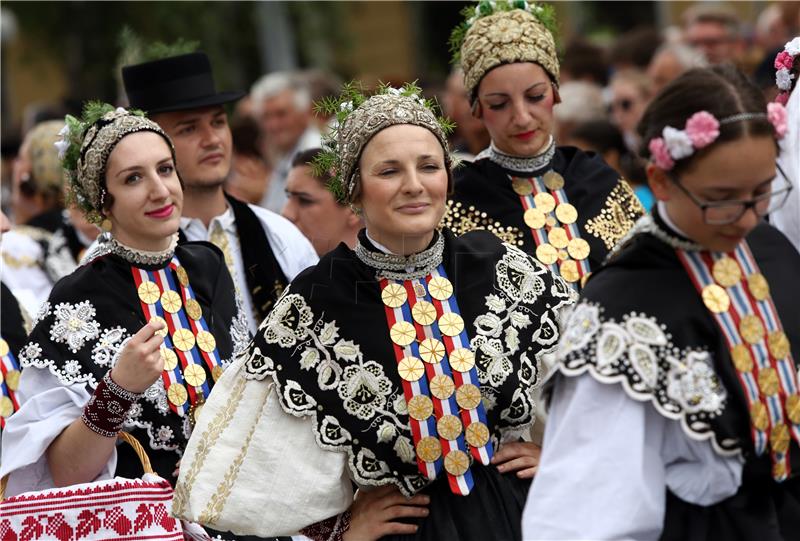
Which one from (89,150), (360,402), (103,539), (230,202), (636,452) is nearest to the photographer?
(636,452)

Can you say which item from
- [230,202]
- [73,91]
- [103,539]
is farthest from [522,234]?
[73,91]

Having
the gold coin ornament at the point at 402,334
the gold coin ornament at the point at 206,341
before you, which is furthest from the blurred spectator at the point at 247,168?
the gold coin ornament at the point at 402,334

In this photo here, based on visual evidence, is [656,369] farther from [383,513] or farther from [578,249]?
[578,249]

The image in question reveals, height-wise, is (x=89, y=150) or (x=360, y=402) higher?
(x=89, y=150)

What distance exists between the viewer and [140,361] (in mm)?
4137

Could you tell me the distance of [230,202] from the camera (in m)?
5.65

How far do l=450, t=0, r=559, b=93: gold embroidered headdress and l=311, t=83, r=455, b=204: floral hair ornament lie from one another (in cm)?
88

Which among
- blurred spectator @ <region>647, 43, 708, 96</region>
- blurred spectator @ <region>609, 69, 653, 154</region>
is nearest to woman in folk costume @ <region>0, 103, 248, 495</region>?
blurred spectator @ <region>609, 69, 653, 154</region>

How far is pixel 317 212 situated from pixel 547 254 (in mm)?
1335

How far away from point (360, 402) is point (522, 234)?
1352 millimetres

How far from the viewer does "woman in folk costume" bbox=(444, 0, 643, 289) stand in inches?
188

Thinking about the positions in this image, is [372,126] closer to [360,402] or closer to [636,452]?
Answer: [360,402]

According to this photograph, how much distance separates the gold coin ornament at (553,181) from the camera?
491cm

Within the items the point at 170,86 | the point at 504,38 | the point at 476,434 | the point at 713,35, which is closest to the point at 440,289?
the point at 476,434
